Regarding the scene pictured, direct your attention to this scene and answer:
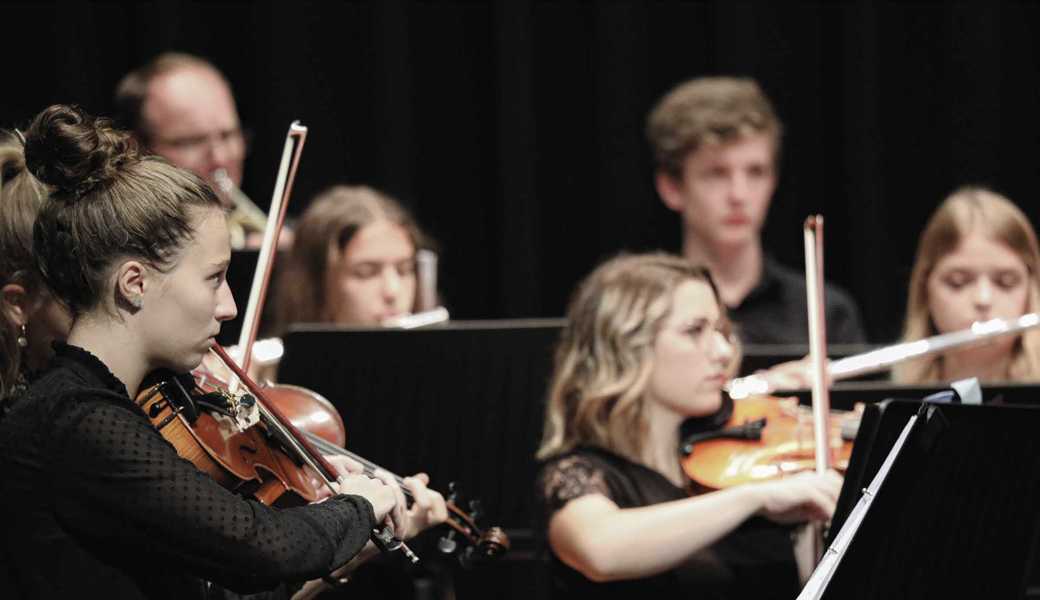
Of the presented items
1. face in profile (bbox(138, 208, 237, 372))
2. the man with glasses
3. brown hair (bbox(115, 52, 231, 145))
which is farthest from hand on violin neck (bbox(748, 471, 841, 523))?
brown hair (bbox(115, 52, 231, 145))

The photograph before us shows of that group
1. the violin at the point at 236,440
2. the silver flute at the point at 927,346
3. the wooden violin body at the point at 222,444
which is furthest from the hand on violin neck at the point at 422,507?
the silver flute at the point at 927,346

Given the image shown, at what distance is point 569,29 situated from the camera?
11.8 ft

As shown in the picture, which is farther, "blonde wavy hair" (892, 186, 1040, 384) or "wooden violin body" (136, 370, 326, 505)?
"blonde wavy hair" (892, 186, 1040, 384)

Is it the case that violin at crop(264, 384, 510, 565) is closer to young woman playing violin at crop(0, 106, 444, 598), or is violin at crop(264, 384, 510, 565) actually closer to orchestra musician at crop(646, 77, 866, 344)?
young woman playing violin at crop(0, 106, 444, 598)

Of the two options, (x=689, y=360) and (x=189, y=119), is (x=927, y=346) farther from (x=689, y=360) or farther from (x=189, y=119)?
(x=189, y=119)

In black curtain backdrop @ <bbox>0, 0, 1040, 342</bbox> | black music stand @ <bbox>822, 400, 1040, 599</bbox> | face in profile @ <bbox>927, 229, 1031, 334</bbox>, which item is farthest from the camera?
black curtain backdrop @ <bbox>0, 0, 1040, 342</bbox>

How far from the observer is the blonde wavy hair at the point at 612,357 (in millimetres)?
2311

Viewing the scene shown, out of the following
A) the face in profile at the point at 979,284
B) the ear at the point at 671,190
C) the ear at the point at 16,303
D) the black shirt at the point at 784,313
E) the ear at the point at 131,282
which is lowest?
the black shirt at the point at 784,313

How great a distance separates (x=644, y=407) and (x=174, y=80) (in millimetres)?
1393

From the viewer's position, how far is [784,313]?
326 cm

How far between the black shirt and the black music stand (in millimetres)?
1494

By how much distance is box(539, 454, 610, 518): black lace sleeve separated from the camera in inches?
85.8

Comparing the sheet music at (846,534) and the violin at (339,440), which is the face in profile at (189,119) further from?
the sheet music at (846,534)

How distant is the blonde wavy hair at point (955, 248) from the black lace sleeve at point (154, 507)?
1793mm
